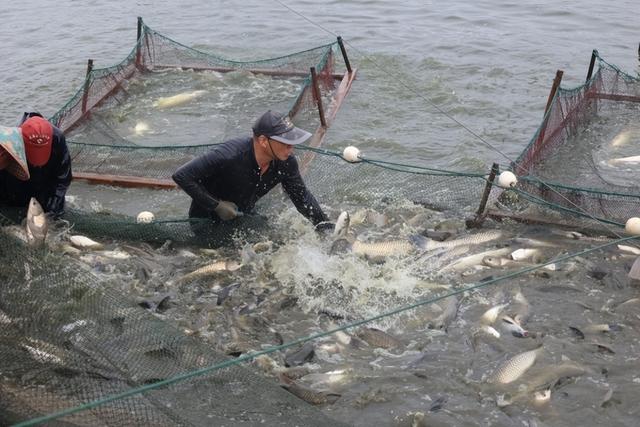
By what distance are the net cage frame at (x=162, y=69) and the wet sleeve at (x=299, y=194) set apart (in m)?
1.81

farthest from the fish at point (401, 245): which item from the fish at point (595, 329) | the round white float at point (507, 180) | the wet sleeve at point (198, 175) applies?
the fish at point (595, 329)

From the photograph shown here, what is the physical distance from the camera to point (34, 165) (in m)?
6.33

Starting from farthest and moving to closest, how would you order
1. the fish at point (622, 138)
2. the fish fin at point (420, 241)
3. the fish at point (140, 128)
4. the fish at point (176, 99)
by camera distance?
the fish at point (176, 99) < the fish at point (140, 128) < the fish at point (622, 138) < the fish fin at point (420, 241)

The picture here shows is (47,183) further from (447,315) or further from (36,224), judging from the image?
(447,315)

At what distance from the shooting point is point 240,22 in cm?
1714

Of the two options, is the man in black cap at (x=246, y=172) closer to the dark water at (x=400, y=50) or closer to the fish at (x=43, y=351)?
the fish at (x=43, y=351)

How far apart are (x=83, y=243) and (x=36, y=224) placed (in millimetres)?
857

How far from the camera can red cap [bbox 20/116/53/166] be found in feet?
19.9

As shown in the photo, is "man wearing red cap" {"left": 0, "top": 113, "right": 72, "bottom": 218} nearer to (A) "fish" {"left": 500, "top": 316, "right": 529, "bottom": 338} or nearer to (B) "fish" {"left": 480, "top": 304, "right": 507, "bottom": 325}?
(B) "fish" {"left": 480, "top": 304, "right": 507, "bottom": 325}

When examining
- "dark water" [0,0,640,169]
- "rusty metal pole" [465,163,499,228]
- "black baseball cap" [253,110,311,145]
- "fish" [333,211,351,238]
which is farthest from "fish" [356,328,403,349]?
"dark water" [0,0,640,169]

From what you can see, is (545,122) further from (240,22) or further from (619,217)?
(240,22)

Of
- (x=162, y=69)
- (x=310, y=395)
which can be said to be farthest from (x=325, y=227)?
(x=162, y=69)

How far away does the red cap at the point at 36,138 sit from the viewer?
6.05 m

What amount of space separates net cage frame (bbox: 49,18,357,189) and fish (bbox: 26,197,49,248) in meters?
2.44
